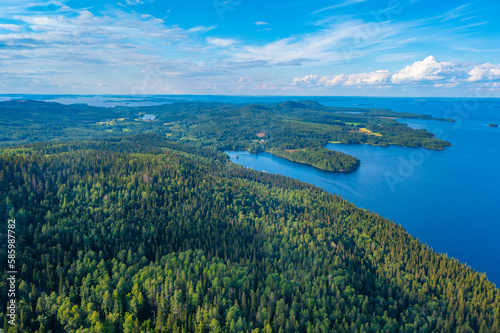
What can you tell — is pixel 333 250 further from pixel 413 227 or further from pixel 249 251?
pixel 413 227

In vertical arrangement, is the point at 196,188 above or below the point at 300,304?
above

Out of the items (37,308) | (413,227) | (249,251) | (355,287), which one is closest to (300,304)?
(355,287)

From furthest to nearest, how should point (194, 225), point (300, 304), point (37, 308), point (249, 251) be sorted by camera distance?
point (194, 225)
point (249, 251)
point (300, 304)
point (37, 308)

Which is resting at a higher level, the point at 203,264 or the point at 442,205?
the point at 203,264

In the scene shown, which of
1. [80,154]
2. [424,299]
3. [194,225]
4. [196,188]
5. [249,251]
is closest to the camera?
[424,299]

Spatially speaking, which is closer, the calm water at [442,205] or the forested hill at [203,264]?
the forested hill at [203,264]

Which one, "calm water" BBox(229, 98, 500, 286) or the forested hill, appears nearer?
the forested hill

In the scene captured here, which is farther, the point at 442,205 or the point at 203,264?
the point at 442,205

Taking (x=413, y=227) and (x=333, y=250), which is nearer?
(x=333, y=250)
